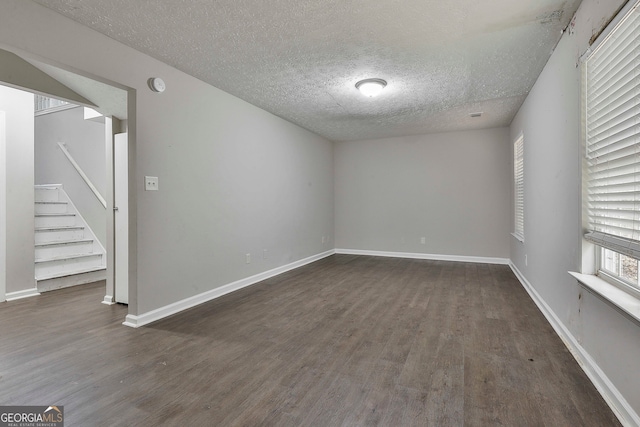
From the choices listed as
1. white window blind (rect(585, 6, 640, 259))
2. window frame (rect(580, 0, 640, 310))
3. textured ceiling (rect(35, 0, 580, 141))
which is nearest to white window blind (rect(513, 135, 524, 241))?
textured ceiling (rect(35, 0, 580, 141))

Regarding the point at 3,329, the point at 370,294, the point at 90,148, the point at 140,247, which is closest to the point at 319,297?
the point at 370,294

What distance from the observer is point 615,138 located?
5.37 ft

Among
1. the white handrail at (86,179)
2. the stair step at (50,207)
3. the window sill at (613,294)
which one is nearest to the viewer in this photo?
the window sill at (613,294)

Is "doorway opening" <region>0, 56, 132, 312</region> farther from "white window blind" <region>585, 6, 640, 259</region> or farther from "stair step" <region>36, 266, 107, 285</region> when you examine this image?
"white window blind" <region>585, 6, 640, 259</region>

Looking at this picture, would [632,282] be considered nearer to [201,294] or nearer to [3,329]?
[201,294]

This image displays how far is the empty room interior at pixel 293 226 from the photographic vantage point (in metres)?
1.64

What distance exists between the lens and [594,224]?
1914 mm

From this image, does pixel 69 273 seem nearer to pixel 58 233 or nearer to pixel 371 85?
pixel 58 233

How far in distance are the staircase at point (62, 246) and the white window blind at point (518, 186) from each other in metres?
6.01

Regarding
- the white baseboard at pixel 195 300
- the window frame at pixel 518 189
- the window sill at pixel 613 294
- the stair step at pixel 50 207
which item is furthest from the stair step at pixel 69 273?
the window frame at pixel 518 189

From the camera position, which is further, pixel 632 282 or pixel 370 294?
pixel 370 294

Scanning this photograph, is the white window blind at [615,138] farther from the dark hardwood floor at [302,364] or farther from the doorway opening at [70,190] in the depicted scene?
the doorway opening at [70,190]

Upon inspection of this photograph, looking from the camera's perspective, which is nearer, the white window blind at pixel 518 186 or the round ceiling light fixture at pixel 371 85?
the round ceiling light fixture at pixel 371 85

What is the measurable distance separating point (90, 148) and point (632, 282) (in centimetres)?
731
